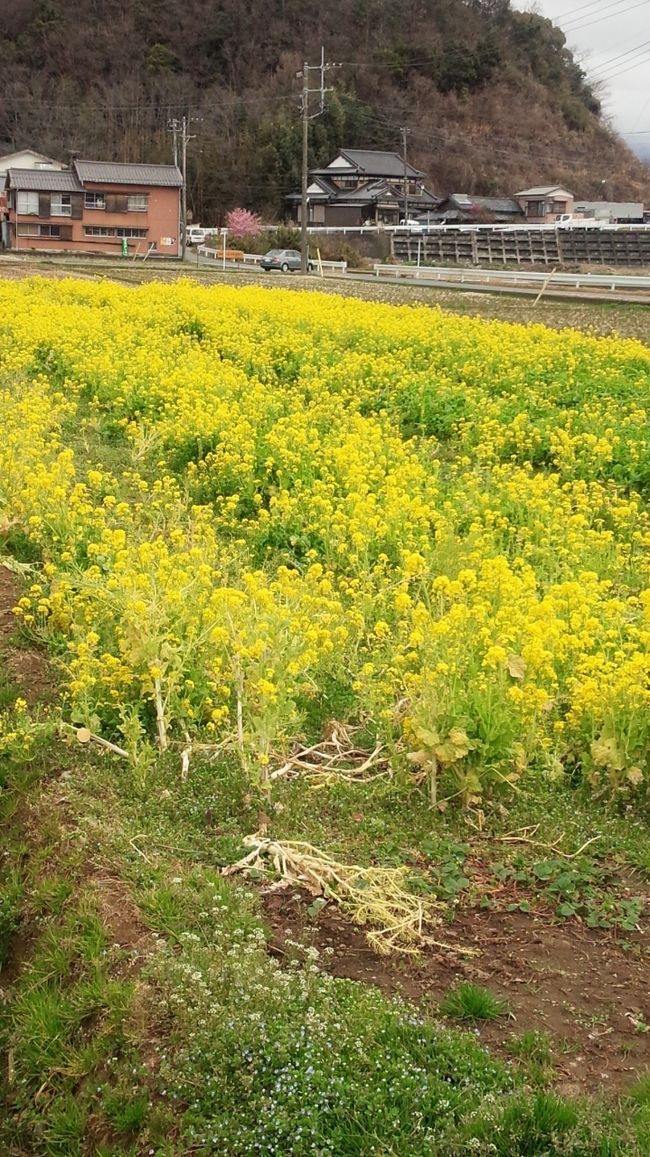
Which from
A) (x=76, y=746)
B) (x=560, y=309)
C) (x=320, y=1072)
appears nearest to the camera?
(x=320, y=1072)

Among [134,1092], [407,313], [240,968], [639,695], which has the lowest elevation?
[134,1092]

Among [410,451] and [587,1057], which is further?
[410,451]

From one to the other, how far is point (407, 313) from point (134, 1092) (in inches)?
573

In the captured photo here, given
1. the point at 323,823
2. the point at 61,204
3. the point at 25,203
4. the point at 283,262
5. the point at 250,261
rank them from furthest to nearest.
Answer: the point at 61,204
the point at 25,203
the point at 250,261
the point at 283,262
the point at 323,823

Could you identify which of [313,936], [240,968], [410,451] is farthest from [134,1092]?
[410,451]

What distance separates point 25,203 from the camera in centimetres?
5469

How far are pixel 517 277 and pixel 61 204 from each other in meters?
30.7

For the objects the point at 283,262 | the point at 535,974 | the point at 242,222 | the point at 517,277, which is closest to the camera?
the point at 535,974

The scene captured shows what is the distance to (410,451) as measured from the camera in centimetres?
862

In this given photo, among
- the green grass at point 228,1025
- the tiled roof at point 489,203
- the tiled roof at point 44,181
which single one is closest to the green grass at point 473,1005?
the green grass at point 228,1025

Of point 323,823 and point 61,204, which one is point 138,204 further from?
point 323,823

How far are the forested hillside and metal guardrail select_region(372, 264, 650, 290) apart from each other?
43.3m

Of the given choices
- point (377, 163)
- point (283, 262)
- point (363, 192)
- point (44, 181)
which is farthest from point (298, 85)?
point (283, 262)

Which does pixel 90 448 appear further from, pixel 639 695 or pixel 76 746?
pixel 639 695
